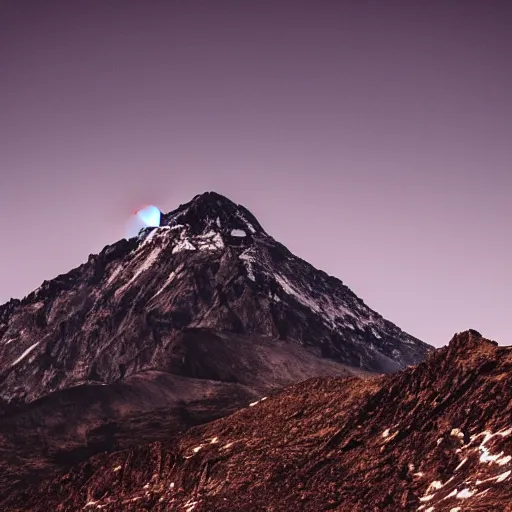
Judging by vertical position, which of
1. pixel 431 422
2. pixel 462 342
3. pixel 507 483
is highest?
pixel 462 342

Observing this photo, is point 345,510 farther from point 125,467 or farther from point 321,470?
point 125,467

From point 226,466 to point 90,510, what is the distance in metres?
27.0

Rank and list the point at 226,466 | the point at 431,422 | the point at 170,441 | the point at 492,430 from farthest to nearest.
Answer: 1. the point at 170,441
2. the point at 226,466
3. the point at 431,422
4. the point at 492,430

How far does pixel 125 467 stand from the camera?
14188cm

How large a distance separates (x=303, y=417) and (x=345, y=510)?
34.0 meters

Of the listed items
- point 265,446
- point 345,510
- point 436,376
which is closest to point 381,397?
point 436,376

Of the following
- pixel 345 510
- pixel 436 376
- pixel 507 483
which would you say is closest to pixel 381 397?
pixel 436 376

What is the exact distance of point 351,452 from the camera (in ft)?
355

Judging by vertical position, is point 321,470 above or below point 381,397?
below

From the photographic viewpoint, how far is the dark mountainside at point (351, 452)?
8881 cm

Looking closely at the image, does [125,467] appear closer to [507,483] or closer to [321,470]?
[321,470]

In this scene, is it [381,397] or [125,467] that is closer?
[381,397]

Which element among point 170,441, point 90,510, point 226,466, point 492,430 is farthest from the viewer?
point 170,441

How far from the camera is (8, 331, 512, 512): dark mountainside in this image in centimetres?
8881
